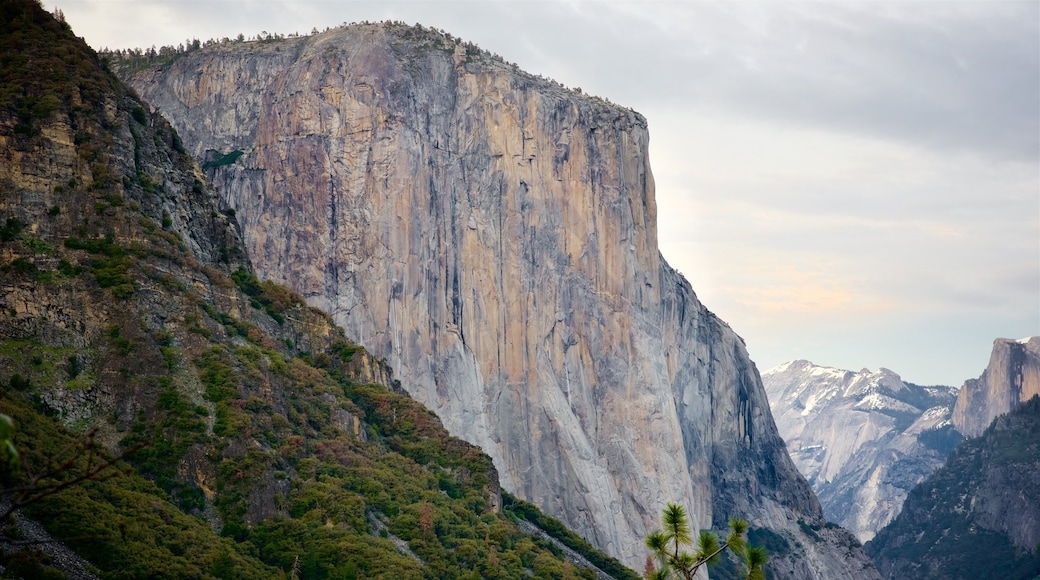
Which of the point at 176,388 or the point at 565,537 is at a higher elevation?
the point at 176,388

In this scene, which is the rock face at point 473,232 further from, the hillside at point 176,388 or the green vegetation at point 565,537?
the hillside at point 176,388

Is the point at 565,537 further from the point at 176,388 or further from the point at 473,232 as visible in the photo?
the point at 176,388

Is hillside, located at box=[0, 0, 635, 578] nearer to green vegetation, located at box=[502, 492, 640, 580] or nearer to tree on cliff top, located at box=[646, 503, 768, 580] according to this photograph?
green vegetation, located at box=[502, 492, 640, 580]

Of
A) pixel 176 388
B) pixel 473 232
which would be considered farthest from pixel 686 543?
pixel 473 232

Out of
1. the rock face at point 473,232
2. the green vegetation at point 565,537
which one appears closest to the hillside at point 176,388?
the green vegetation at point 565,537

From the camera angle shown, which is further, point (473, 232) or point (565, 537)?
point (473, 232)

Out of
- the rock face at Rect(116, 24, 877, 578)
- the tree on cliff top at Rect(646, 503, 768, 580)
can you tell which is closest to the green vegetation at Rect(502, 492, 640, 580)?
the rock face at Rect(116, 24, 877, 578)
